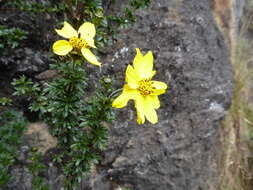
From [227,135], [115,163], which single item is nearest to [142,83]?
[115,163]

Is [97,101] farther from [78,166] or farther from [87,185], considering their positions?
[87,185]

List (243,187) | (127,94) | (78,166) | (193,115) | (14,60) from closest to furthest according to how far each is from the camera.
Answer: (127,94) < (78,166) < (14,60) < (193,115) < (243,187)

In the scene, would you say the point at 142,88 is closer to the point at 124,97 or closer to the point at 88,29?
the point at 124,97

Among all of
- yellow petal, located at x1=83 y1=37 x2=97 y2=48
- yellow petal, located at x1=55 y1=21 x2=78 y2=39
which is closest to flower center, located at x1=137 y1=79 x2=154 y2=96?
yellow petal, located at x1=83 y1=37 x2=97 y2=48

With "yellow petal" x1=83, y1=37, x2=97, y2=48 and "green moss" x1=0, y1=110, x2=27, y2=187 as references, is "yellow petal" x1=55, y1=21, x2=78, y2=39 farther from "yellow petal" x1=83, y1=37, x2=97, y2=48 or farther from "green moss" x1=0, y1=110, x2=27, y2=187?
"green moss" x1=0, y1=110, x2=27, y2=187

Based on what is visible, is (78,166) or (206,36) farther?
(206,36)

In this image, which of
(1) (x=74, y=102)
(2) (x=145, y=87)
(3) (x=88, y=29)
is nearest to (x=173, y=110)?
(2) (x=145, y=87)

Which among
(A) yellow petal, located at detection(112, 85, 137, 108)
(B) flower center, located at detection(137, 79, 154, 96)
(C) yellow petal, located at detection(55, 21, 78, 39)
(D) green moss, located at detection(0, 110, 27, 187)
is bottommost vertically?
(D) green moss, located at detection(0, 110, 27, 187)
